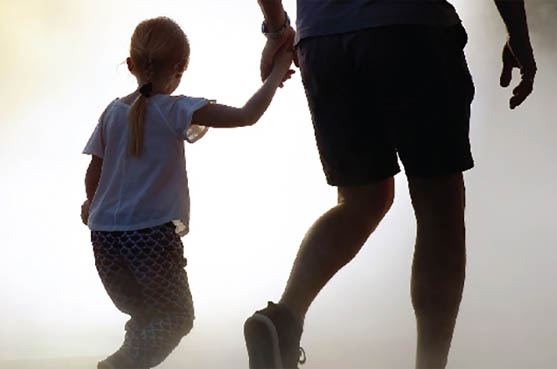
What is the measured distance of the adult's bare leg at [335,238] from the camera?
4.57 ft

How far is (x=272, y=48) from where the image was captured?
5.30 ft

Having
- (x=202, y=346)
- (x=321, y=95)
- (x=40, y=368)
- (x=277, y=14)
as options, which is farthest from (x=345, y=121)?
(x=40, y=368)

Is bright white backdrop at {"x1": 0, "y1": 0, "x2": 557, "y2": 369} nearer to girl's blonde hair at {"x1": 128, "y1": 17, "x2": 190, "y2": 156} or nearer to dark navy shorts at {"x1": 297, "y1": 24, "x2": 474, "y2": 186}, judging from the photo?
girl's blonde hair at {"x1": 128, "y1": 17, "x2": 190, "y2": 156}

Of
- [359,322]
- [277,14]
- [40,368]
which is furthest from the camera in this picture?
[359,322]

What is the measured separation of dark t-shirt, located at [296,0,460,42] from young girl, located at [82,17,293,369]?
0.25 metres

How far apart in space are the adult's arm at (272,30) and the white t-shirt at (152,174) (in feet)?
0.45

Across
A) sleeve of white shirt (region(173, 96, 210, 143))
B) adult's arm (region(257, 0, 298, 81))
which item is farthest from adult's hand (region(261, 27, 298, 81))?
sleeve of white shirt (region(173, 96, 210, 143))

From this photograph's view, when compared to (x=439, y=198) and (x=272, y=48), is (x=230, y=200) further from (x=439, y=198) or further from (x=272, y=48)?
(x=439, y=198)

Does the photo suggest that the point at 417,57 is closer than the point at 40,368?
Yes

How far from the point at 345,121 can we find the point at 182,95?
1.40ft

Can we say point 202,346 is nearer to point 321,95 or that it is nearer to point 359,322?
point 359,322

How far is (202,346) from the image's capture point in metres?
2.60

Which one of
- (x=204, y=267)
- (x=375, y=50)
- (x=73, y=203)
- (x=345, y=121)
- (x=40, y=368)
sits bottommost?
(x=40, y=368)

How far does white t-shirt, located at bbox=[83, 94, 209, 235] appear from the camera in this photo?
1604 millimetres
